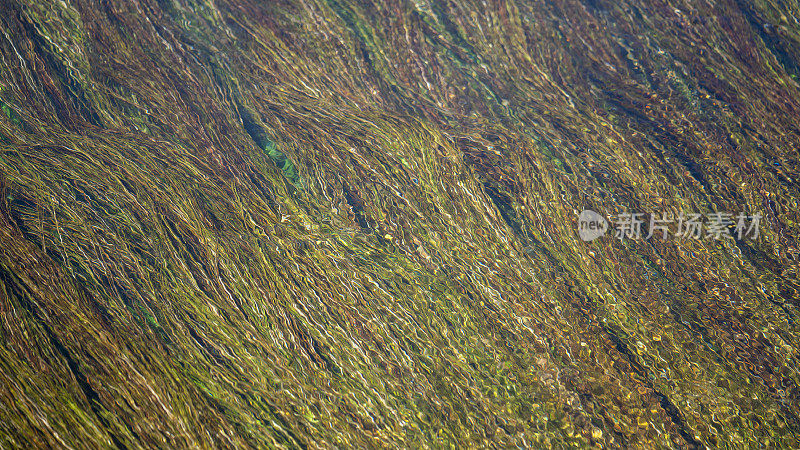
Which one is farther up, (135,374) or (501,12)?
(501,12)

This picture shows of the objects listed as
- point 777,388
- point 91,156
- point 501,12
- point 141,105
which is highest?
point 501,12

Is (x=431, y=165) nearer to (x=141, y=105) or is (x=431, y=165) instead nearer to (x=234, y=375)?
(x=234, y=375)

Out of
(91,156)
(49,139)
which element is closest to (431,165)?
(91,156)

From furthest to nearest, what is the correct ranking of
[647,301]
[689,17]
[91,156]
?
1. [689,17]
2. [91,156]
3. [647,301]

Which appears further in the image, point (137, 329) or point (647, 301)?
point (647, 301)

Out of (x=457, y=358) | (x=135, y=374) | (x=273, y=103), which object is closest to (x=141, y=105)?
(x=273, y=103)

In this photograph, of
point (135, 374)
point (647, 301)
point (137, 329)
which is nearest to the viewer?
point (135, 374)
